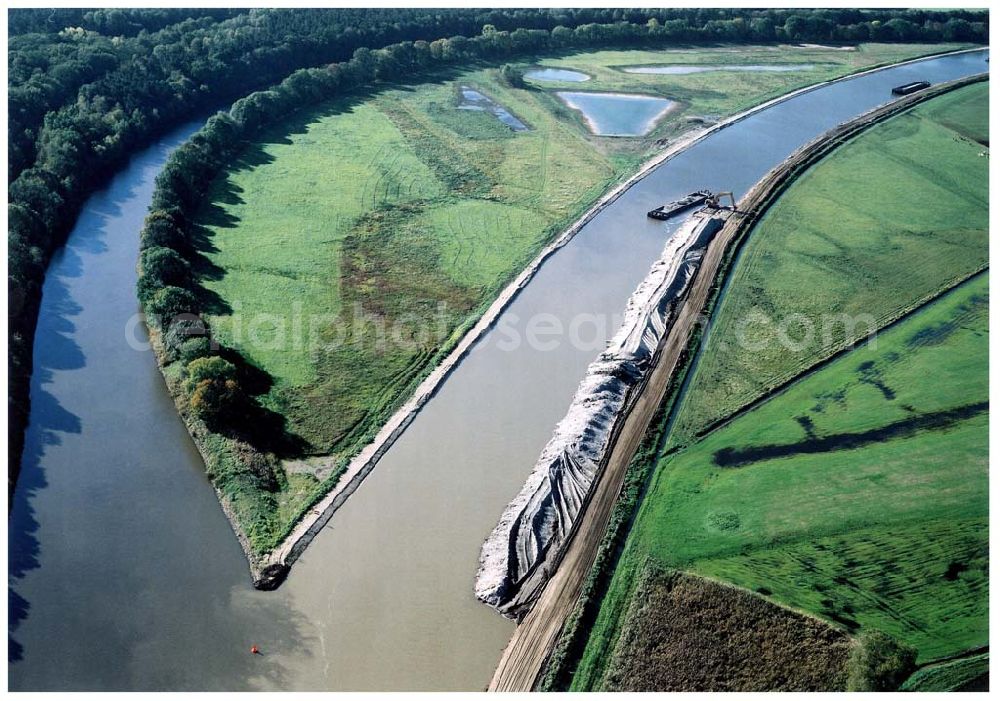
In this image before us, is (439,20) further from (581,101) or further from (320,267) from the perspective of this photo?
(320,267)

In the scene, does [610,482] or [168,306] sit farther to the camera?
[168,306]

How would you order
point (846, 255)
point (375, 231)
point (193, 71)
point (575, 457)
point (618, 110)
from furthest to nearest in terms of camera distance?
point (618, 110), point (193, 71), point (375, 231), point (846, 255), point (575, 457)

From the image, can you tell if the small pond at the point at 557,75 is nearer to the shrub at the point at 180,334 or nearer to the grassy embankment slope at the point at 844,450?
the grassy embankment slope at the point at 844,450

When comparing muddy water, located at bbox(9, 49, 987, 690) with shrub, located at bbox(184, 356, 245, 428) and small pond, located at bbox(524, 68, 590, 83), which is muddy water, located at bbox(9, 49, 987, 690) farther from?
small pond, located at bbox(524, 68, 590, 83)

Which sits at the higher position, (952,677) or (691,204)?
(691,204)

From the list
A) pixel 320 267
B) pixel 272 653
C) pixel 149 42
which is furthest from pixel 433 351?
pixel 149 42

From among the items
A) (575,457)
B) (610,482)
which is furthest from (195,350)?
(610,482)

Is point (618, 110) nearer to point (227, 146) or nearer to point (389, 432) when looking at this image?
point (227, 146)
